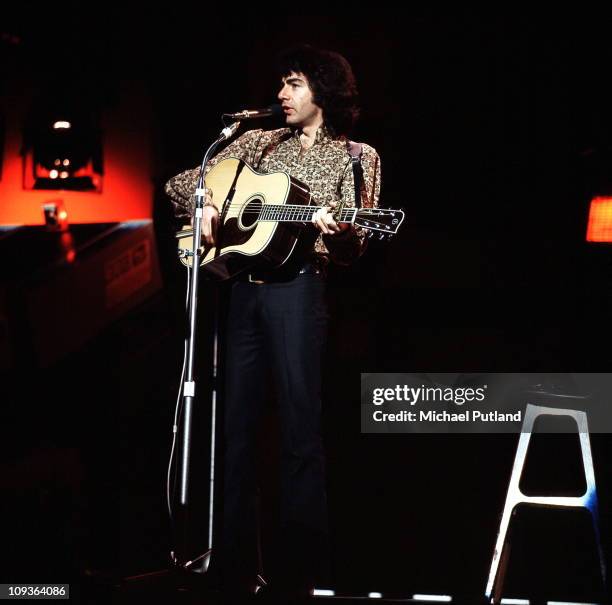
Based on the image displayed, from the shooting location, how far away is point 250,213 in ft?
8.37

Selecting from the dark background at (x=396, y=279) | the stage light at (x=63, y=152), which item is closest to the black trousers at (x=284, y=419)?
the dark background at (x=396, y=279)

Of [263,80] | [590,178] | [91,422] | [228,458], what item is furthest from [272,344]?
[590,178]

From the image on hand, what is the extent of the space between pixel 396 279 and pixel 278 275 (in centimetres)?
148

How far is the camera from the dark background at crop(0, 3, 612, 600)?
2.95 meters

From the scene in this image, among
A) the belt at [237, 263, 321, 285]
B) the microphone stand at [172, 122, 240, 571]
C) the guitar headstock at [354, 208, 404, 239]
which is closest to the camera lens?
the microphone stand at [172, 122, 240, 571]

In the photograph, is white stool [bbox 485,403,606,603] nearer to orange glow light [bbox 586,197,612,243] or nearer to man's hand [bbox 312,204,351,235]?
man's hand [bbox 312,204,351,235]

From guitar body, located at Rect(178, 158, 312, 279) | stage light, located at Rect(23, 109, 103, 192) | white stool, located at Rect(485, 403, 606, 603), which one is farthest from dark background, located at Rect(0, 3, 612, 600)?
guitar body, located at Rect(178, 158, 312, 279)

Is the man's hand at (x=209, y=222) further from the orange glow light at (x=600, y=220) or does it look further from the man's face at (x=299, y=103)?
the orange glow light at (x=600, y=220)

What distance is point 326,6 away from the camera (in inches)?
137

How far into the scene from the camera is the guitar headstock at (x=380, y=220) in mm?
2269

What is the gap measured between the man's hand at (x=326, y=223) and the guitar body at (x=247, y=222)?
0.12 m

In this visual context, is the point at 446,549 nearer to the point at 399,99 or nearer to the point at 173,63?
the point at 399,99

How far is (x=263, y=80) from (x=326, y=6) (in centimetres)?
47

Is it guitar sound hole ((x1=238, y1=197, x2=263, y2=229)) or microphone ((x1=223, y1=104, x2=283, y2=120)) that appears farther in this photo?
guitar sound hole ((x1=238, y1=197, x2=263, y2=229))
